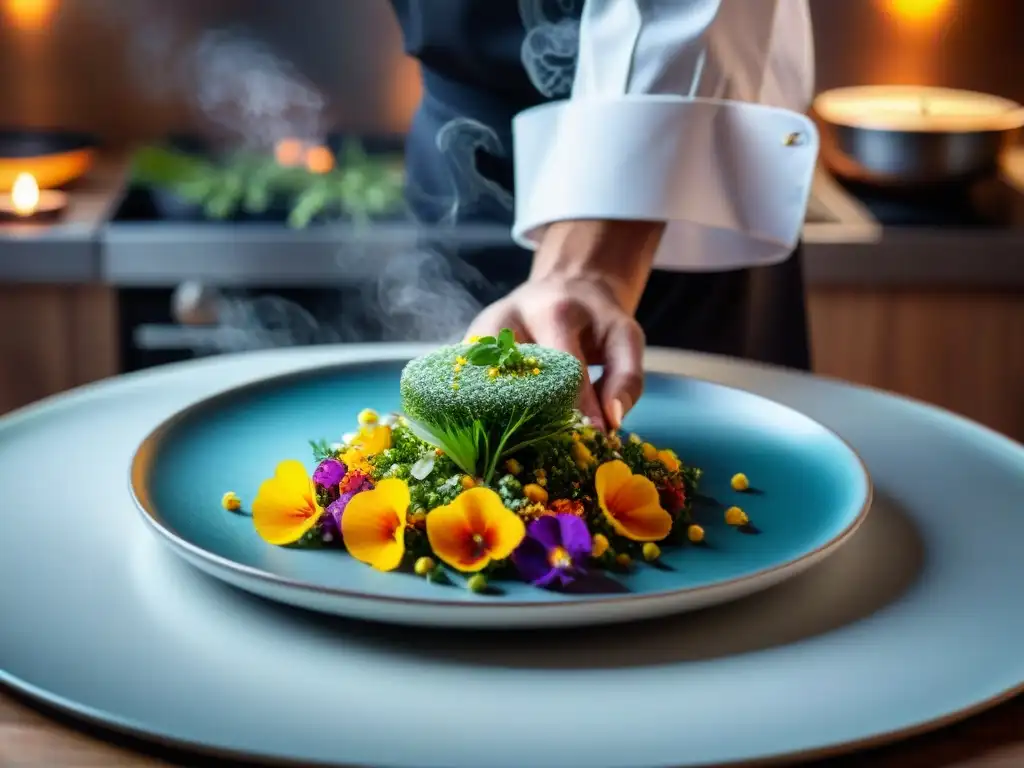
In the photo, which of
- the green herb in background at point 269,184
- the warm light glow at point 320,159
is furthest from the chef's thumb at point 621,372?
the warm light glow at point 320,159

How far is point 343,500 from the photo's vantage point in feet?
2.67

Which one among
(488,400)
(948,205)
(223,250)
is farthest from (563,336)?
(948,205)

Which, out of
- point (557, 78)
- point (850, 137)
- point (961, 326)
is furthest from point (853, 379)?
point (557, 78)

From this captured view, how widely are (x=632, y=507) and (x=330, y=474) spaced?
198mm

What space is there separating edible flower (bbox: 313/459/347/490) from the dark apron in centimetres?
78

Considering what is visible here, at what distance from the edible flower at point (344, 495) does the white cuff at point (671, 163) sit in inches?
16.6

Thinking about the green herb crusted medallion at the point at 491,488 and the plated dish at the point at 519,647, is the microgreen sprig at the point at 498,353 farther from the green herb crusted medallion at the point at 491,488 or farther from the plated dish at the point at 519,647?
the plated dish at the point at 519,647

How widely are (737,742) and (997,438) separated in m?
0.56

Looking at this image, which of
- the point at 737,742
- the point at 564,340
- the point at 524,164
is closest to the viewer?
the point at 737,742

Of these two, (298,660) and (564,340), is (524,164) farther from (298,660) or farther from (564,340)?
(298,660)

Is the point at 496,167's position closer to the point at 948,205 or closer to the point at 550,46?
the point at 550,46

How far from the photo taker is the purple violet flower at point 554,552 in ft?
2.45

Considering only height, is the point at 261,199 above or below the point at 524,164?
below

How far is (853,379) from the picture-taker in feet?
7.68
